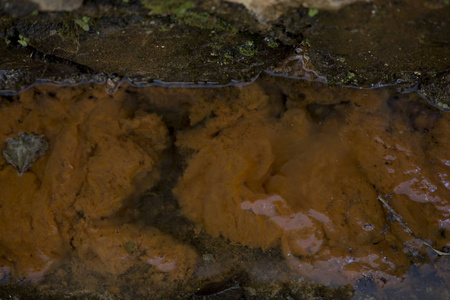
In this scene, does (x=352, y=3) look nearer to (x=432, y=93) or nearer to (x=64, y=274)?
(x=432, y=93)

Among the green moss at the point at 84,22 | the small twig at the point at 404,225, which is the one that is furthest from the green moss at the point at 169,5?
the small twig at the point at 404,225

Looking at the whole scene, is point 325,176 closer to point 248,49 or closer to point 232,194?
point 232,194

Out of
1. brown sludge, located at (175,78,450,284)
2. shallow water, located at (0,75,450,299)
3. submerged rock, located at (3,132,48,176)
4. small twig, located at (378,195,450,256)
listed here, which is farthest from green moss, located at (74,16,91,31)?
small twig, located at (378,195,450,256)

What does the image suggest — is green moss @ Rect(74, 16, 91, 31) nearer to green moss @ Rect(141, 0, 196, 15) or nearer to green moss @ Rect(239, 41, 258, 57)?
green moss @ Rect(141, 0, 196, 15)

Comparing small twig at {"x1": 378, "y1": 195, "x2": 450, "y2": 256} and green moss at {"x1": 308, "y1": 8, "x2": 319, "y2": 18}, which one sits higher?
green moss at {"x1": 308, "y1": 8, "x2": 319, "y2": 18}

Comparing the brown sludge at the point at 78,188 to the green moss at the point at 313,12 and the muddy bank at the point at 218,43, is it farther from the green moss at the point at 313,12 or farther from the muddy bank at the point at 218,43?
the green moss at the point at 313,12

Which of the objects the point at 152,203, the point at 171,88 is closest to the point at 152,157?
the point at 152,203
